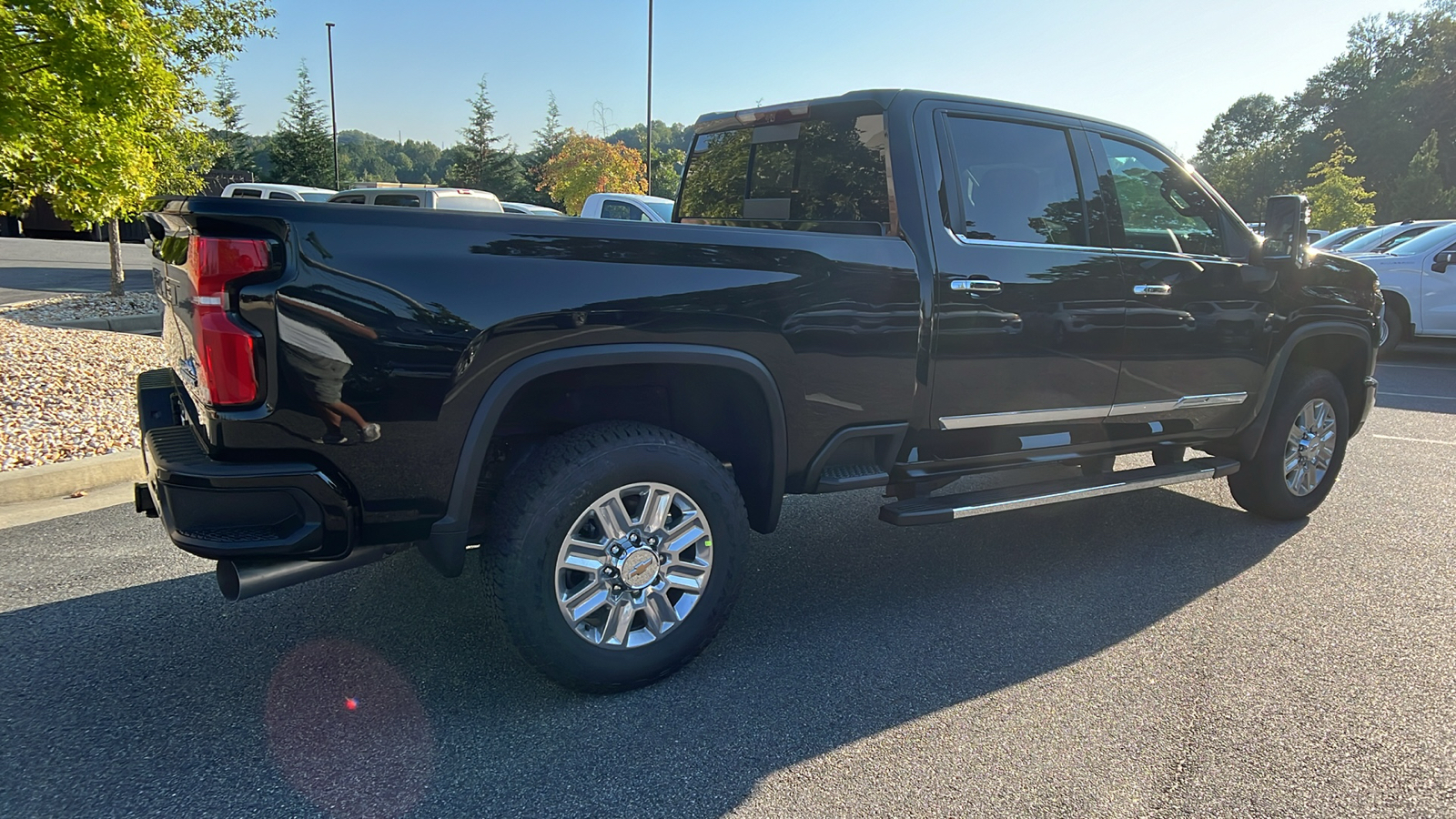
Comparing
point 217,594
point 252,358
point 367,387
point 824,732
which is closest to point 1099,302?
point 824,732

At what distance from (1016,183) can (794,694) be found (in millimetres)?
2383

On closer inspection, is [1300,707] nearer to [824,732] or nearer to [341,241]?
[824,732]

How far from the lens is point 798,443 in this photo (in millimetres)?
3250

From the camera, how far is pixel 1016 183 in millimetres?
3855

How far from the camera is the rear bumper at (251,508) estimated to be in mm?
2393

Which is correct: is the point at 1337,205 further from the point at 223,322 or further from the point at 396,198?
the point at 223,322

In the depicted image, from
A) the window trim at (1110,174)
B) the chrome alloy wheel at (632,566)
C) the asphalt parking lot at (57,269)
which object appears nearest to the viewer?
the chrome alloy wheel at (632,566)

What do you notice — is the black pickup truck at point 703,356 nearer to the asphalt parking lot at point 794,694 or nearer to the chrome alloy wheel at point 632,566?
the chrome alloy wheel at point 632,566

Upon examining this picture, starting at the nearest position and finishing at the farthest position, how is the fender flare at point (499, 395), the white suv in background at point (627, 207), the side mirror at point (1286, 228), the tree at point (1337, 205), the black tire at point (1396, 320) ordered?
the fender flare at point (499, 395), the side mirror at point (1286, 228), the black tire at point (1396, 320), the white suv in background at point (627, 207), the tree at point (1337, 205)

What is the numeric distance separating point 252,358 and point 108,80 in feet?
16.5

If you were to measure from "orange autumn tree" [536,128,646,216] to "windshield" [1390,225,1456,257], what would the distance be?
29.3 metres


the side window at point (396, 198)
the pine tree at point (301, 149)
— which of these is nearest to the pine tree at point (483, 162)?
the pine tree at point (301, 149)

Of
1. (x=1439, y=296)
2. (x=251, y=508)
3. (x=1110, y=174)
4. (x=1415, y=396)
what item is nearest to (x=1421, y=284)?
(x=1439, y=296)

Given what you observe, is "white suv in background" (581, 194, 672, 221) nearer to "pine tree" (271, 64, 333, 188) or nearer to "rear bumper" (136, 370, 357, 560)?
"rear bumper" (136, 370, 357, 560)
